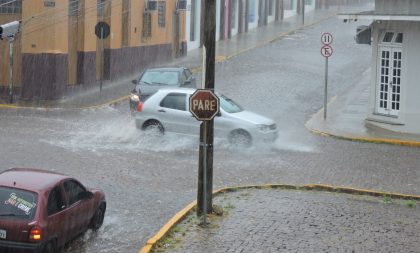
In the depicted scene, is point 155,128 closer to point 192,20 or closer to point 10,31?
point 10,31

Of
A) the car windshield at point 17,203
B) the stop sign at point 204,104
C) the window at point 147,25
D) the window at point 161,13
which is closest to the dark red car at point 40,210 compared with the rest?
the car windshield at point 17,203

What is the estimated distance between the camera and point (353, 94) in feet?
103

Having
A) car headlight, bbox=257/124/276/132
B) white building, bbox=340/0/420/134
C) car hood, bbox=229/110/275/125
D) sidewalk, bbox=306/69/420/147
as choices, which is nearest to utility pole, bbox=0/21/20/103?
car hood, bbox=229/110/275/125

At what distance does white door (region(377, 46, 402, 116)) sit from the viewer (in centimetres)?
2378

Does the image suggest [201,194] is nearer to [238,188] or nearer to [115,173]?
[238,188]

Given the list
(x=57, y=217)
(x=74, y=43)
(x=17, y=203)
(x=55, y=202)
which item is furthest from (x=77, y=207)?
(x=74, y=43)

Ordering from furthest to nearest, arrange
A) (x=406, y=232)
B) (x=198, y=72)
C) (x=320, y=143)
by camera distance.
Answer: (x=198, y=72)
(x=320, y=143)
(x=406, y=232)

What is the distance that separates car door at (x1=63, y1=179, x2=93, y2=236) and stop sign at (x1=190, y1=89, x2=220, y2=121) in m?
2.19

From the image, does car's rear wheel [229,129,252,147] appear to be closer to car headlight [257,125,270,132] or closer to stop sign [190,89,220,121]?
car headlight [257,125,270,132]

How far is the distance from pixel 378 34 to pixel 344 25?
1435 inches

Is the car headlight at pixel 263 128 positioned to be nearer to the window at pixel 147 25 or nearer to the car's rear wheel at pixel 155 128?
the car's rear wheel at pixel 155 128

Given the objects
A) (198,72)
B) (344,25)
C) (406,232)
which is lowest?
(406,232)

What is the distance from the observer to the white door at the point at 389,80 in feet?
78.0

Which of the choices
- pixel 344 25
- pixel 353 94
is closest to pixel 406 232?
pixel 353 94
